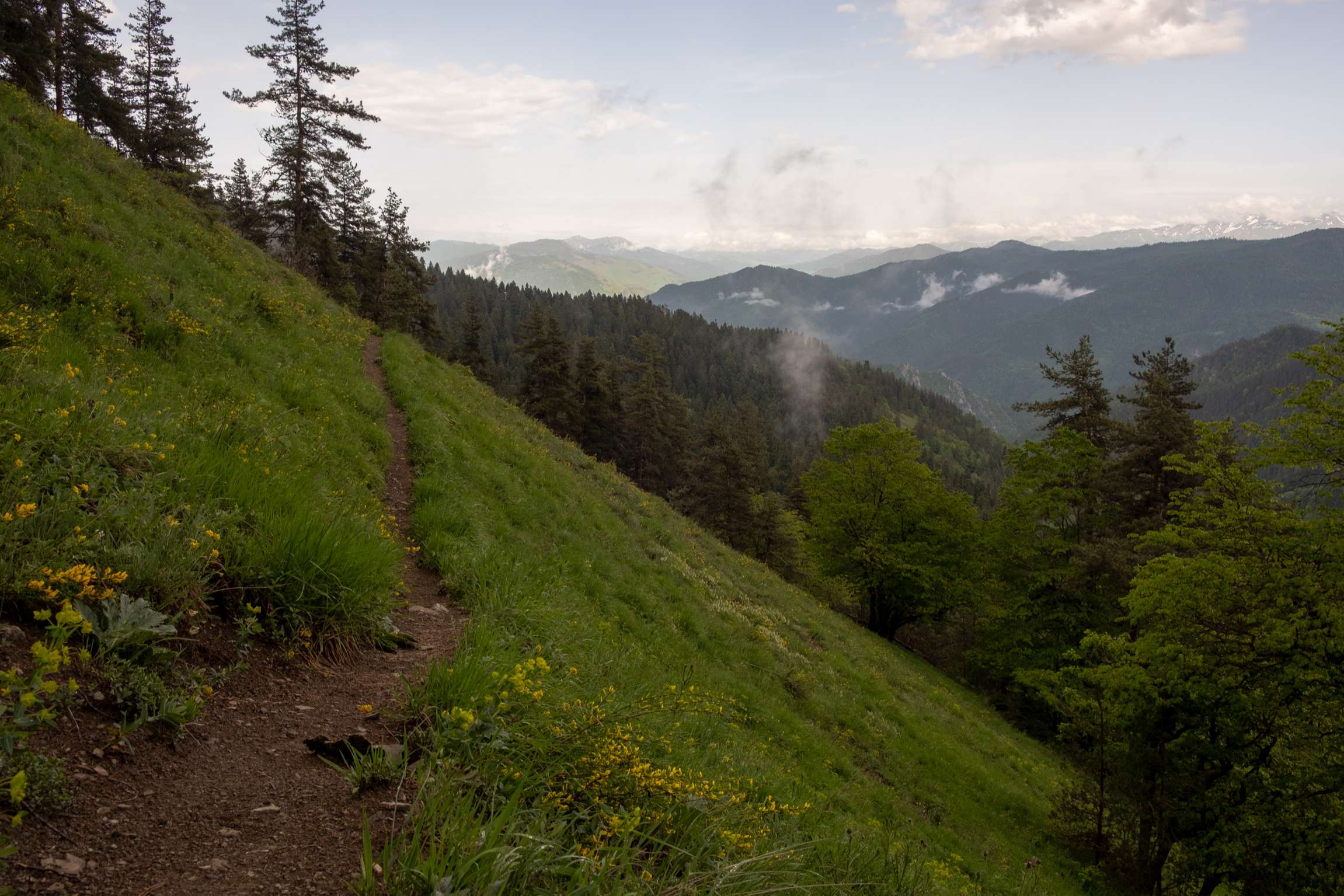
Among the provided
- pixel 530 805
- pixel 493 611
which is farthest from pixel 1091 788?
pixel 530 805

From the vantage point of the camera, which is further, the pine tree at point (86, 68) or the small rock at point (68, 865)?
the pine tree at point (86, 68)

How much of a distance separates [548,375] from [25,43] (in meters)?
32.9

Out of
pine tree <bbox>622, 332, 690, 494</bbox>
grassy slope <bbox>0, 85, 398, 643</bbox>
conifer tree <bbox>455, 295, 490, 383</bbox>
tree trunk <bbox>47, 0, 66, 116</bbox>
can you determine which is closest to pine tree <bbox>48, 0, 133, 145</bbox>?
tree trunk <bbox>47, 0, 66, 116</bbox>

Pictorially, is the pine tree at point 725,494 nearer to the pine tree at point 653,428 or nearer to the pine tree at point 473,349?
the pine tree at point 653,428

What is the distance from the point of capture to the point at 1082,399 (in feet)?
104

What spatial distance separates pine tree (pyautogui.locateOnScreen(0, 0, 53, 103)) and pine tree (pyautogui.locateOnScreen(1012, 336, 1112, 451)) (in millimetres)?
43419

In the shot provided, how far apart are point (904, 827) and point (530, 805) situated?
29.1 feet

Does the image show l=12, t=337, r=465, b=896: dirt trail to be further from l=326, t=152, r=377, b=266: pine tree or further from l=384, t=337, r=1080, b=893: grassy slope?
l=326, t=152, r=377, b=266: pine tree

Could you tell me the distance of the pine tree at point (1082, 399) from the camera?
31.0 metres

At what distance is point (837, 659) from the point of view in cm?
1778

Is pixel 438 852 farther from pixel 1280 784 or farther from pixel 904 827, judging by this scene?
pixel 1280 784

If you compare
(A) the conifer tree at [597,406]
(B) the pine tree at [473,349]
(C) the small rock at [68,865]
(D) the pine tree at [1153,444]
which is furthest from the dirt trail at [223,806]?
(B) the pine tree at [473,349]

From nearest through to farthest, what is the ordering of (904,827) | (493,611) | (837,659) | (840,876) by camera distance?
1. (840,876)
2. (493,611)
3. (904,827)
4. (837,659)

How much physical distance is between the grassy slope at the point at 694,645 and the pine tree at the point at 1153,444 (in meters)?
12.4
